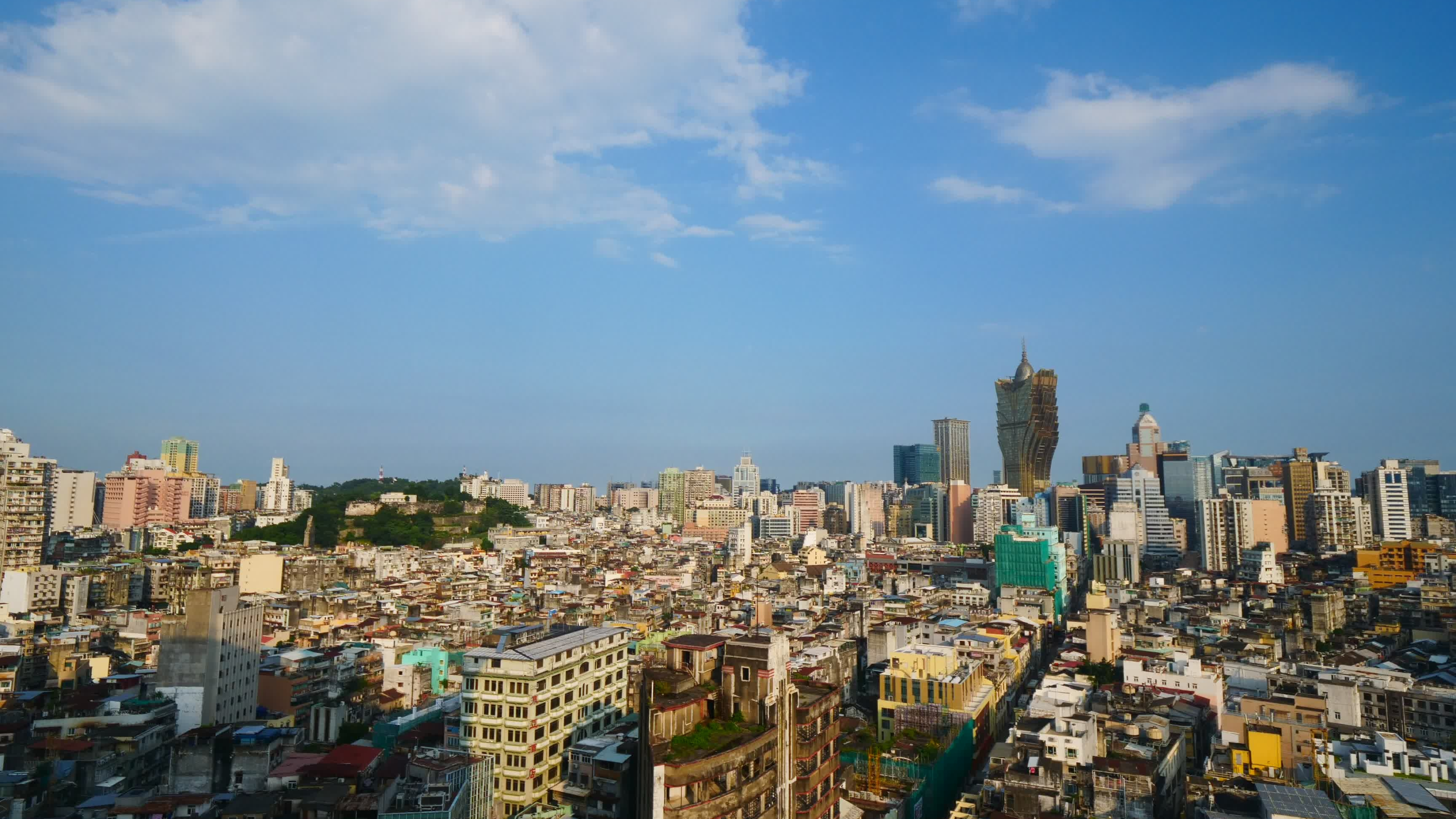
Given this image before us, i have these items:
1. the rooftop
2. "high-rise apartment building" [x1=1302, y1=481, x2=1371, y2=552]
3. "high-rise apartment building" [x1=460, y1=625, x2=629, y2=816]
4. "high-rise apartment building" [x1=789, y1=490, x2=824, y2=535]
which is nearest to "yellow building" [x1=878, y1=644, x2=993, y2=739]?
the rooftop

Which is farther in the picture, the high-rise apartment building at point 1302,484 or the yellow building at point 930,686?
the high-rise apartment building at point 1302,484

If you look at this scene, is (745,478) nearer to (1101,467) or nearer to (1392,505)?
(1101,467)

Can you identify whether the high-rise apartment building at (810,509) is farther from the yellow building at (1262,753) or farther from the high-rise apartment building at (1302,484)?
the yellow building at (1262,753)

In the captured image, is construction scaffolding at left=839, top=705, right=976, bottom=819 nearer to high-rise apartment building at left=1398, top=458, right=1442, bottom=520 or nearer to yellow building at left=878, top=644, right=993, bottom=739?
yellow building at left=878, top=644, right=993, bottom=739

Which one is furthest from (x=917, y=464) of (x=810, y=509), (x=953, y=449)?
(x=810, y=509)

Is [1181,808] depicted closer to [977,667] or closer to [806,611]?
[977,667]

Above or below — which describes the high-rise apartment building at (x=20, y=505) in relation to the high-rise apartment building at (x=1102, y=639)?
above

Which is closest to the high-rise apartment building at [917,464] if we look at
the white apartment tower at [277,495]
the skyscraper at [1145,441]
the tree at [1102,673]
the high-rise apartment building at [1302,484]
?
the skyscraper at [1145,441]
